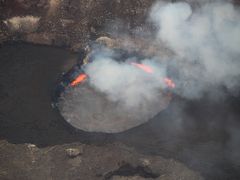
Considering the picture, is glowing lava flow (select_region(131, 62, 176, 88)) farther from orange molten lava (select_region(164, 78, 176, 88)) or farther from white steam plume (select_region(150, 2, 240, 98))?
white steam plume (select_region(150, 2, 240, 98))

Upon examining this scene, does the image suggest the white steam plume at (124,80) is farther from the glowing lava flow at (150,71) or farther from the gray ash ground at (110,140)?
the gray ash ground at (110,140)

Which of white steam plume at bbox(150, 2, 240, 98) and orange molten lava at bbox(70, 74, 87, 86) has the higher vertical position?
white steam plume at bbox(150, 2, 240, 98)

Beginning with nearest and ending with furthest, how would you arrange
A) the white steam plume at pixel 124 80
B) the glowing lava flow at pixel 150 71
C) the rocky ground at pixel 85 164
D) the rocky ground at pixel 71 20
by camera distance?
1. the rocky ground at pixel 85 164
2. the white steam plume at pixel 124 80
3. the glowing lava flow at pixel 150 71
4. the rocky ground at pixel 71 20

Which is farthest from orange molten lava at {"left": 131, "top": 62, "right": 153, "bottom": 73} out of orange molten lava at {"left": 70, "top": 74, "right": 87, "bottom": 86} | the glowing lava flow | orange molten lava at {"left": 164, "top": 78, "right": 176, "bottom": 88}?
orange molten lava at {"left": 70, "top": 74, "right": 87, "bottom": 86}

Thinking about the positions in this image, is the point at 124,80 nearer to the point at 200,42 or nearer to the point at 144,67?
the point at 144,67

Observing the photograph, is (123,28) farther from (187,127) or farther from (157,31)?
(187,127)

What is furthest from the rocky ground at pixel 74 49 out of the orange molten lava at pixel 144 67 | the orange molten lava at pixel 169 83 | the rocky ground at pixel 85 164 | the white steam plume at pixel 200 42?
the orange molten lava at pixel 169 83

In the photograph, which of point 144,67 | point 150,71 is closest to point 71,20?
point 144,67

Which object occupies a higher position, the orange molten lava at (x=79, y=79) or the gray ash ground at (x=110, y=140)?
the orange molten lava at (x=79, y=79)
